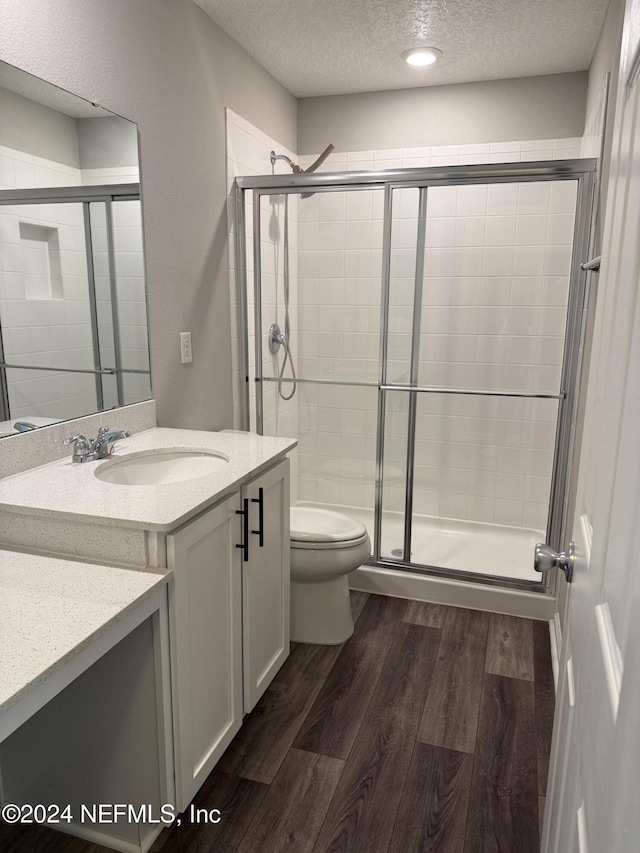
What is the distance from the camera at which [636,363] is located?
58cm

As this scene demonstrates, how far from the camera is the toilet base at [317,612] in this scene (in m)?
2.44

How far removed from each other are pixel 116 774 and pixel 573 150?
333 cm

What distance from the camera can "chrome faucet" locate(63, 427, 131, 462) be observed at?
1.78 metres

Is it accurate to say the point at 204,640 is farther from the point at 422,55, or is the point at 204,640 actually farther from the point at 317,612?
the point at 422,55

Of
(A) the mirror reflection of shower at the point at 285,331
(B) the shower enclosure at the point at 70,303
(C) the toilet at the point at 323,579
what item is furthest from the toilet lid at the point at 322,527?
(B) the shower enclosure at the point at 70,303

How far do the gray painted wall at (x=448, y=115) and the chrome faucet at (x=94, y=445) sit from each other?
93.4 inches

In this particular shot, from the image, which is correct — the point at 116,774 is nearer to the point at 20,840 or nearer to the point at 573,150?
the point at 20,840

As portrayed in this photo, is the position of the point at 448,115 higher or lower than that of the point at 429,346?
higher

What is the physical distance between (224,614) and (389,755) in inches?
28.0

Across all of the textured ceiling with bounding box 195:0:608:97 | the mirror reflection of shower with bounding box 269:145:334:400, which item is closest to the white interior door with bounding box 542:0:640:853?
the textured ceiling with bounding box 195:0:608:97

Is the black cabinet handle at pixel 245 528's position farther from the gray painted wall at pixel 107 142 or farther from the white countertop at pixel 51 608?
the gray painted wall at pixel 107 142

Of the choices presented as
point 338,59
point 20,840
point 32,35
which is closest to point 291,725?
point 20,840

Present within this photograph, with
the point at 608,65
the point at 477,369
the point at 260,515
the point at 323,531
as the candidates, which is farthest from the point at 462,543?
the point at 608,65

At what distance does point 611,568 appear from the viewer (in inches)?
25.1
